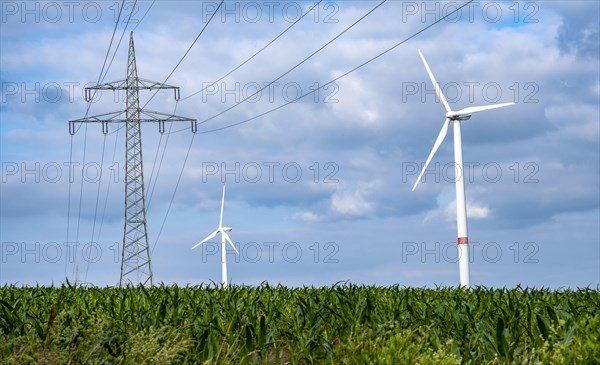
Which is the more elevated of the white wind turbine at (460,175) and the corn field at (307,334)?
the white wind turbine at (460,175)

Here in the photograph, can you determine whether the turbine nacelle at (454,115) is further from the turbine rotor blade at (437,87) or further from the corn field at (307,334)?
the corn field at (307,334)

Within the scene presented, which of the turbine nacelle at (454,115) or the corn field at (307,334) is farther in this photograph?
the turbine nacelle at (454,115)

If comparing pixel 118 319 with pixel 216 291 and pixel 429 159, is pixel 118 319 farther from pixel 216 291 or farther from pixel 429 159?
pixel 429 159

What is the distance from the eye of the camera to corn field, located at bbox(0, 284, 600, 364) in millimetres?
10344

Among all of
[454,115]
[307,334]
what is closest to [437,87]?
[454,115]

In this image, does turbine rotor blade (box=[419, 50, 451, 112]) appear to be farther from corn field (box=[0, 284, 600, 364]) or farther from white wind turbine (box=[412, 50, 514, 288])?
corn field (box=[0, 284, 600, 364])

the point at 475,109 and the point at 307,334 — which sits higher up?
the point at 475,109

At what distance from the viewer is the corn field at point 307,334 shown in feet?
33.9

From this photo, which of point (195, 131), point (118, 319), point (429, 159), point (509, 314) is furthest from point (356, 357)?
point (195, 131)

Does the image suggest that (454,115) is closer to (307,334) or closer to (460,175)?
Answer: (460,175)

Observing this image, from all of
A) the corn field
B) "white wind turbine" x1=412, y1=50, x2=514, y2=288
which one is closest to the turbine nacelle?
"white wind turbine" x1=412, y1=50, x2=514, y2=288

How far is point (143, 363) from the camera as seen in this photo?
10.1 m

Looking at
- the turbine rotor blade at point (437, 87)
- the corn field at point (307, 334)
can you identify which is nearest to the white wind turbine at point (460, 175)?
the turbine rotor blade at point (437, 87)

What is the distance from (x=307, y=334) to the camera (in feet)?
38.9
